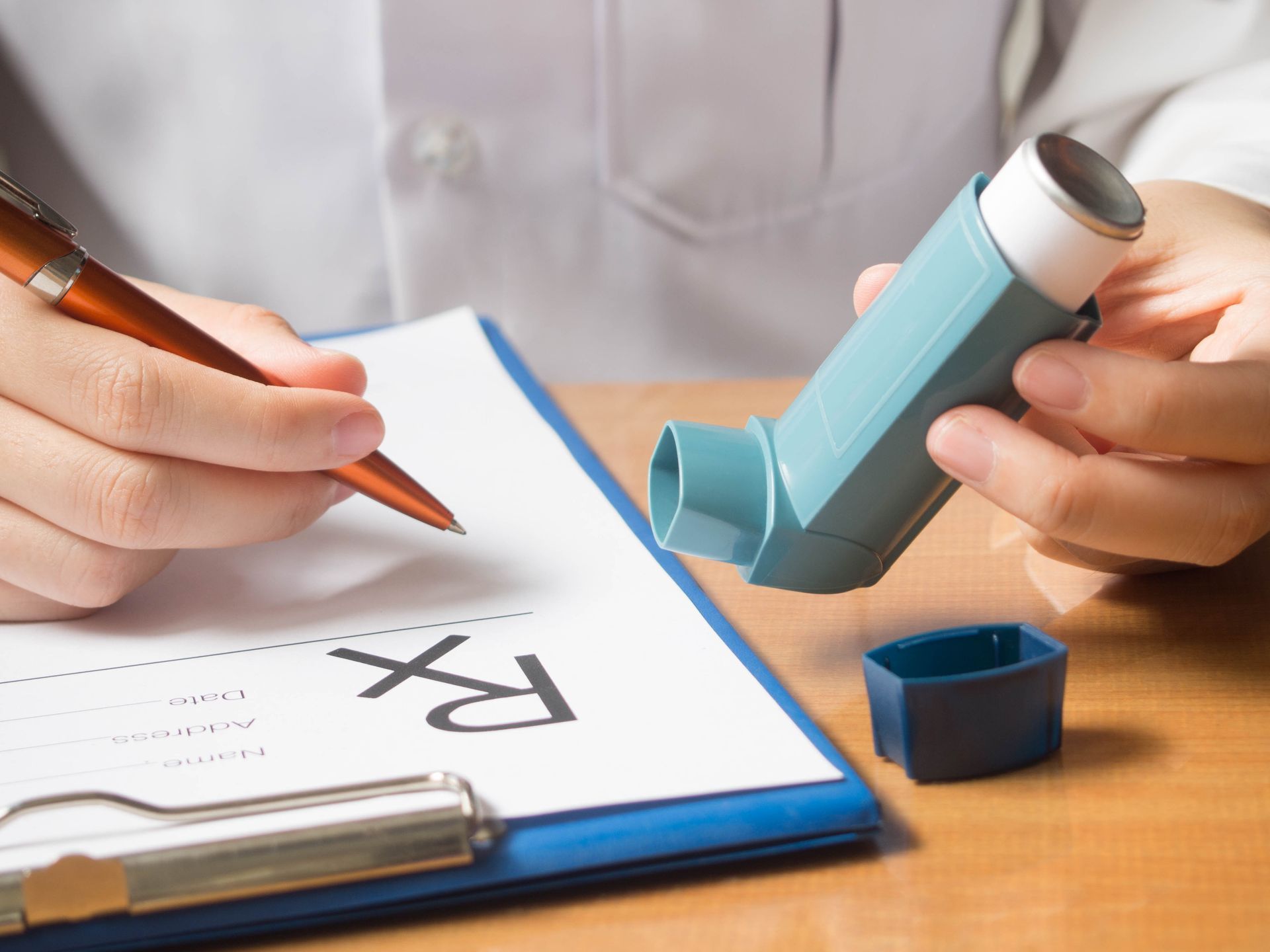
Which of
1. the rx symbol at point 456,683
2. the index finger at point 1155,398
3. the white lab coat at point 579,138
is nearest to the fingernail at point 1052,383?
the index finger at point 1155,398

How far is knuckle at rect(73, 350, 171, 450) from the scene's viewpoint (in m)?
0.31

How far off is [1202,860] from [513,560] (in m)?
0.20

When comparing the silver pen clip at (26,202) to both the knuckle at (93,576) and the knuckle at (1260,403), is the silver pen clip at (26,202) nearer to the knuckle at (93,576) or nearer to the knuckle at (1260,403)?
the knuckle at (93,576)

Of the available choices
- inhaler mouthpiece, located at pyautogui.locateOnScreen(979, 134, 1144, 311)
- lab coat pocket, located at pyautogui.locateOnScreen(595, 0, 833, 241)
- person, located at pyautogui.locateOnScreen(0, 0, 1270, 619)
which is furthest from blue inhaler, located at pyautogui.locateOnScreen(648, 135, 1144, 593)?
lab coat pocket, located at pyautogui.locateOnScreen(595, 0, 833, 241)

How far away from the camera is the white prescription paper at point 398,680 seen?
232 millimetres

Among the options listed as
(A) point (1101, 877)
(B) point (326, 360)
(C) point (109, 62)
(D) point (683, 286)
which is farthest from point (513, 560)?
(C) point (109, 62)

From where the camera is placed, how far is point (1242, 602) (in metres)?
0.32

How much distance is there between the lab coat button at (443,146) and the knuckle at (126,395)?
1.04 feet

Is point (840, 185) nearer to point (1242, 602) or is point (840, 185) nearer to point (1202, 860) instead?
point (1242, 602)

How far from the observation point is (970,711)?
235 mm

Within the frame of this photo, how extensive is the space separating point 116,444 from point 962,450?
9.1 inches

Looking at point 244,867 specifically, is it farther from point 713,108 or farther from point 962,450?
point 713,108

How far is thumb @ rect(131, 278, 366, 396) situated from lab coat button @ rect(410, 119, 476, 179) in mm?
222

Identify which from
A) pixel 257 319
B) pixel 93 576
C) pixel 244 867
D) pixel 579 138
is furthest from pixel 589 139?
pixel 244 867
